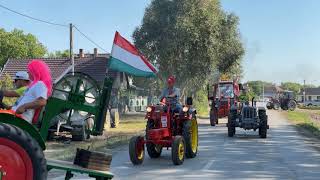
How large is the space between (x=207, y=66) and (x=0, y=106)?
3096cm

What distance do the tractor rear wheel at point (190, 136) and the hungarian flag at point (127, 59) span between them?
3138 mm

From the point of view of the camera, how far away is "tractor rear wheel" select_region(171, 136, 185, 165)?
1211cm

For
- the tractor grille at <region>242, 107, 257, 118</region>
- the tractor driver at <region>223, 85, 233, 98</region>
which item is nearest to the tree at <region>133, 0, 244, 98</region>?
the tractor driver at <region>223, 85, 233, 98</region>

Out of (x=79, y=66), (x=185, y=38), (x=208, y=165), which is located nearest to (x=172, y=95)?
(x=208, y=165)

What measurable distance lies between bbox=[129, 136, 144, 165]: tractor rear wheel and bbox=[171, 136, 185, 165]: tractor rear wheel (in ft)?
2.74

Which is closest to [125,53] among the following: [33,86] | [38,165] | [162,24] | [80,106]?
[80,106]

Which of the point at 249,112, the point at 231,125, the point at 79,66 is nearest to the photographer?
the point at 231,125

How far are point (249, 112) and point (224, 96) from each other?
9983 millimetres

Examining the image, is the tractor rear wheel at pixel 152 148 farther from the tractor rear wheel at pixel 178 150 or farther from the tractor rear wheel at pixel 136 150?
the tractor rear wheel at pixel 178 150

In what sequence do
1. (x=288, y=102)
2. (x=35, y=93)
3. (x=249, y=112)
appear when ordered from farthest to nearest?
(x=288, y=102) → (x=249, y=112) → (x=35, y=93)

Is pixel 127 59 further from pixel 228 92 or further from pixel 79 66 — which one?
pixel 79 66

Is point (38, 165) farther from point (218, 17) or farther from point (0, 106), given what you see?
point (218, 17)

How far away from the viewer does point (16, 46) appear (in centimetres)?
8094

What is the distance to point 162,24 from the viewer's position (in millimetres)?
37281
